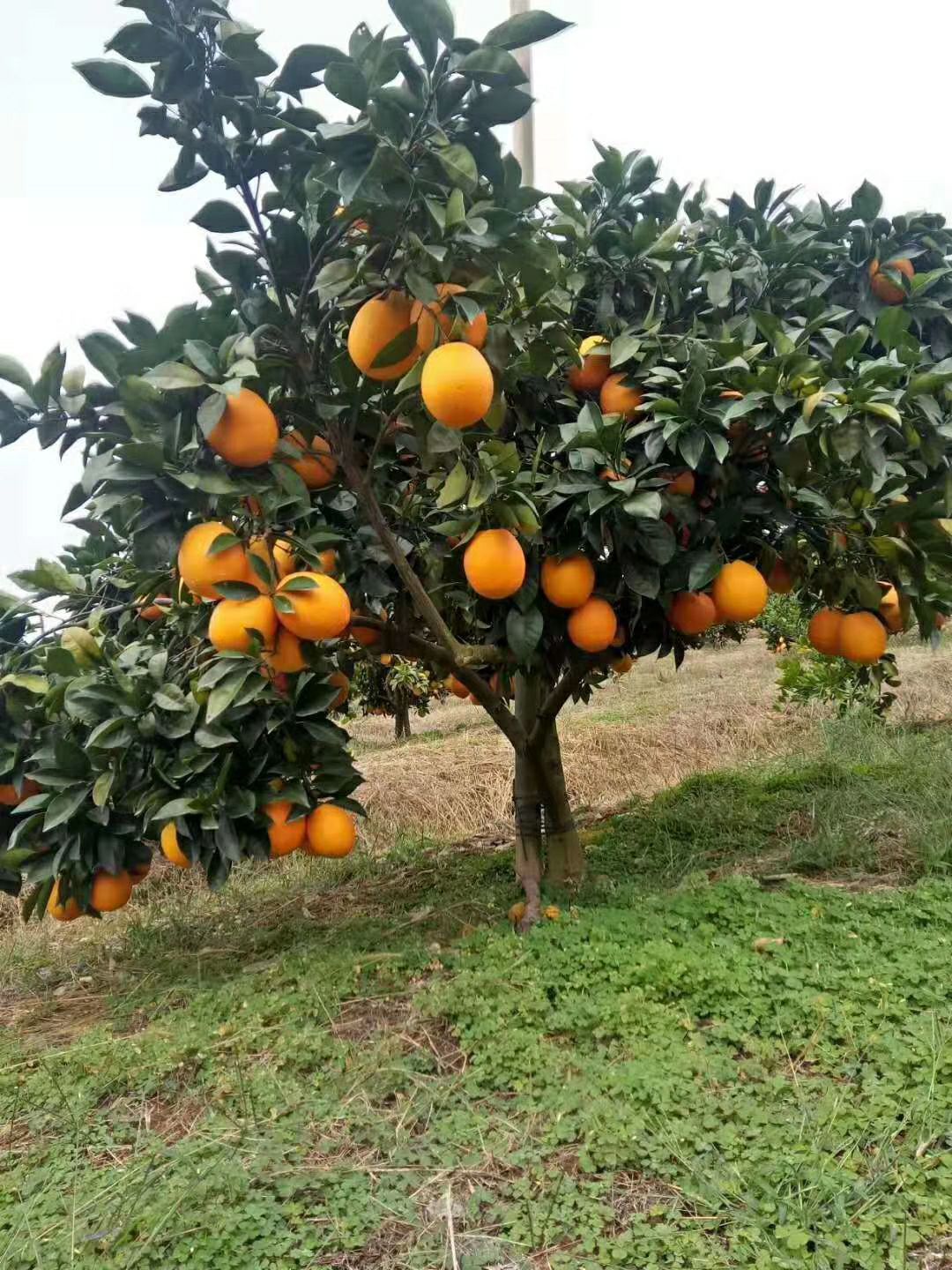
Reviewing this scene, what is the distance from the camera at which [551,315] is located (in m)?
1.98

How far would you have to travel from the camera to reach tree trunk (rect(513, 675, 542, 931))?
304 centimetres

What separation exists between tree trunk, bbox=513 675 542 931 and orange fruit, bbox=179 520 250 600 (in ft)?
4.78

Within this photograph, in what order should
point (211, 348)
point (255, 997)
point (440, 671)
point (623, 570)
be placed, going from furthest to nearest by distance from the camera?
point (440, 671), point (255, 997), point (623, 570), point (211, 348)

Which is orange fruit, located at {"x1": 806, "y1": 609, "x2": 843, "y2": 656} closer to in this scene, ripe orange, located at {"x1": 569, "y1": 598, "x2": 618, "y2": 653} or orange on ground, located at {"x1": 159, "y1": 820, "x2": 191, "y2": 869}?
ripe orange, located at {"x1": 569, "y1": 598, "x2": 618, "y2": 653}

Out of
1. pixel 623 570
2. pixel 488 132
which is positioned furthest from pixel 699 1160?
pixel 488 132

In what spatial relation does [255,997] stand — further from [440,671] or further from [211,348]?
[211,348]

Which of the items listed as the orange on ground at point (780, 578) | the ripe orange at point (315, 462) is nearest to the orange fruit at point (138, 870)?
the ripe orange at point (315, 462)

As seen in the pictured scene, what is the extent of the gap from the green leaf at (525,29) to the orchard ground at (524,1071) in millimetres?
2049

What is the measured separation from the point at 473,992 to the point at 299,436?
5.13 feet

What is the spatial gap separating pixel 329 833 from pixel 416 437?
1.08 meters

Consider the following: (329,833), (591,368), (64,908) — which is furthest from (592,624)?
(64,908)

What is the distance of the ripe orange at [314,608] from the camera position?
73.3 inches

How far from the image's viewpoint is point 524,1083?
206cm

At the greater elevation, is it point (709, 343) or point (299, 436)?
point (709, 343)
